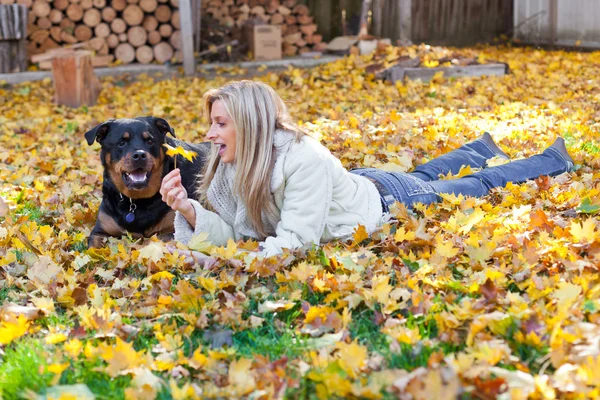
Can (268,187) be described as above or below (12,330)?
above

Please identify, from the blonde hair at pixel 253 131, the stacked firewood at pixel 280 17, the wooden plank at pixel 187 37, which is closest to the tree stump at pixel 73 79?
the wooden plank at pixel 187 37

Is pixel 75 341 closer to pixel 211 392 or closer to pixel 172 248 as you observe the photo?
pixel 211 392

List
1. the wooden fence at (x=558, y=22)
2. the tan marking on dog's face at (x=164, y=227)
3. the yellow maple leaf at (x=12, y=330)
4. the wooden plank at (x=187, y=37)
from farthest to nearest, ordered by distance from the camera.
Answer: the wooden fence at (x=558, y=22) → the wooden plank at (x=187, y=37) → the tan marking on dog's face at (x=164, y=227) → the yellow maple leaf at (x=12, y=330)

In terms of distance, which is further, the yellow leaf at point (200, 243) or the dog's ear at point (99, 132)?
the dog's ear at point (99, 132)

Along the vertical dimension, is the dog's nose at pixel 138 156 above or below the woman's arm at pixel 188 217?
above

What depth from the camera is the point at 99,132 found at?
445cm

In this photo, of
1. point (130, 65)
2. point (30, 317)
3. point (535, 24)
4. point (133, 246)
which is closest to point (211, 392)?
point (30, 317)

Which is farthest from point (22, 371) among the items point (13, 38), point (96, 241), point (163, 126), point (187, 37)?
point (13, 38)

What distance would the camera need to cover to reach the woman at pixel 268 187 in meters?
3.62

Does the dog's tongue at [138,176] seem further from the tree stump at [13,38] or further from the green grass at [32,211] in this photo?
the tree stump at [13,38]

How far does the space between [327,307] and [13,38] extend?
31.4 feet

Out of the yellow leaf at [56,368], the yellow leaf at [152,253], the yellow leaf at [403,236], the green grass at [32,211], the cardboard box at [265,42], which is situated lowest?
the green grass at [32,211]

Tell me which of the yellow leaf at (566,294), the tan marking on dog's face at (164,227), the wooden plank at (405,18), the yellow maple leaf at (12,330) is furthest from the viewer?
the wooden plank at (405,18)

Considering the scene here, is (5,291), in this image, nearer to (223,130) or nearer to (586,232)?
(223,130)
